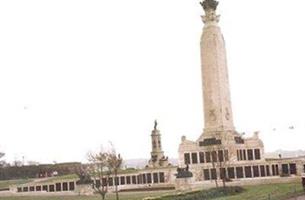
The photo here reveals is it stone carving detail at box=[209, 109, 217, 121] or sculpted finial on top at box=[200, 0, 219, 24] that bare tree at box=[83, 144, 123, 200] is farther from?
sculpted finial on top at box=[200, 0, 219, 24]

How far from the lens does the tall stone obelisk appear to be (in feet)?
242

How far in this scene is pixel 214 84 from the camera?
74188 millimetres

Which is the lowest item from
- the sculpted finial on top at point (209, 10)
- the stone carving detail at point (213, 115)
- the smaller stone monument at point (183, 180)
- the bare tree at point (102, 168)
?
the smaller stone monument at point (183, 180)

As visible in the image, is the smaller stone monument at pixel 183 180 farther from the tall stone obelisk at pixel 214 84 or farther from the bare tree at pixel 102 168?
the tall stone obelisk at pixel 214 84

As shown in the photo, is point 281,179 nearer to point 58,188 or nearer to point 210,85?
point 210,85

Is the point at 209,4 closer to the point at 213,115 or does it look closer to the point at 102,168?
the point at 213,115

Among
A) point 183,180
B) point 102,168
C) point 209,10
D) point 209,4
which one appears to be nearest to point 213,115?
point 209,10

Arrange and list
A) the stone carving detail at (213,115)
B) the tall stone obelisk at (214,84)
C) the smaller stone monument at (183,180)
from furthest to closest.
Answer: the stone carving detail at (213,115) → the tall stone obelisk at (214,84) → the smaller stone monument at (183,180)

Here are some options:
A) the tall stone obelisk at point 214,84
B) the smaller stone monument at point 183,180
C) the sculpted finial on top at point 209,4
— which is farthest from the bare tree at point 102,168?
the sculpted finial on top at point 209,4

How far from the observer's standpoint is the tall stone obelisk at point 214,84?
2901 inches

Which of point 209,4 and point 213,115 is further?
point 209,4

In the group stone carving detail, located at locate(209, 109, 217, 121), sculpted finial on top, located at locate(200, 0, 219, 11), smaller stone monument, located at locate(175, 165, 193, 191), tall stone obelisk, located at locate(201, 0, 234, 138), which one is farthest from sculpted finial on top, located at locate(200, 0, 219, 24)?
smaller stone monument, located at locate(175, 165, 193, 191)

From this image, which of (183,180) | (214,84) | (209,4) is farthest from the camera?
(209,4)

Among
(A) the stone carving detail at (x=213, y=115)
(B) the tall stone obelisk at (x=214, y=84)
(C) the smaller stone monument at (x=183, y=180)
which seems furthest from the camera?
(A) the stone carving detail at (x=213, y=115)
